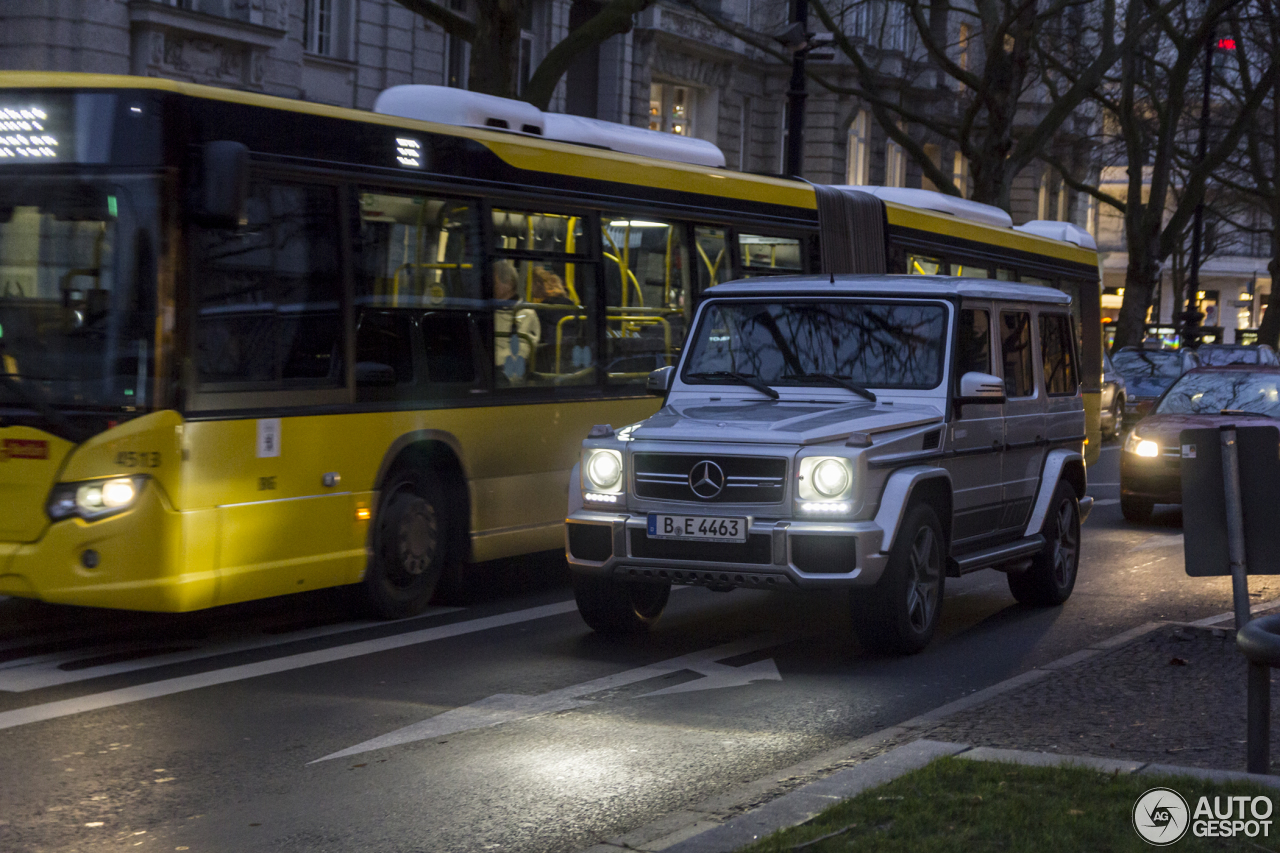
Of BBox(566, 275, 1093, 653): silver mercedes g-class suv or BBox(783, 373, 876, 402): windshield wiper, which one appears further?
BBox(783, 373, 876, 402): windshield wiper

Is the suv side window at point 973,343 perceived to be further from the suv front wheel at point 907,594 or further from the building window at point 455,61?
the building window at point 455,61

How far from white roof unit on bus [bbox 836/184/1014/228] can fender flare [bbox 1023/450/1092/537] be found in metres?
5.12

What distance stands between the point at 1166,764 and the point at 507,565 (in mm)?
7082

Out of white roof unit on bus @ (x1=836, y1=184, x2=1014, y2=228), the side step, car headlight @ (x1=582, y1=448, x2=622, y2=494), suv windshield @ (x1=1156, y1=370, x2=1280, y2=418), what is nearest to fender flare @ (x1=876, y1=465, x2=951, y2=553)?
the side step

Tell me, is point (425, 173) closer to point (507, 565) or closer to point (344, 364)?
point (344, 364)

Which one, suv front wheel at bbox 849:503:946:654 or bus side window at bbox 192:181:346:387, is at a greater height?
bus side window at bbox 192:181:346:387

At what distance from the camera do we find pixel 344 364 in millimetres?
9094

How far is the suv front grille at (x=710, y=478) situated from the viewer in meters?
8.04

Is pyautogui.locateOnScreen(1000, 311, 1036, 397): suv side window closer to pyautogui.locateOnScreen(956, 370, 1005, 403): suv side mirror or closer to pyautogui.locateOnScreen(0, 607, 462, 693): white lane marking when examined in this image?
pyautogui.locateOnScreen(956, 370, 1005, 403): suv side mirror

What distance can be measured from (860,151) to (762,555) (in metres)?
40.8

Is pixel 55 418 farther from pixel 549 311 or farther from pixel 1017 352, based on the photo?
pixel 1017 352

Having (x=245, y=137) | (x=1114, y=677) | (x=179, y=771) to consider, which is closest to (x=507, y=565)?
(x=245, y=137)

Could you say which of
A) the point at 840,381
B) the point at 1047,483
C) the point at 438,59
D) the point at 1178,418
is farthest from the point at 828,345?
the point at 438,59

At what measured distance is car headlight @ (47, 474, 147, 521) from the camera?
7891mm
